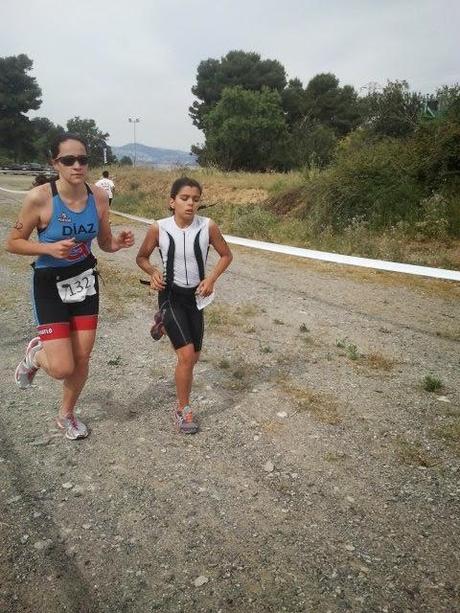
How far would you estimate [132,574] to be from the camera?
2.30 metres

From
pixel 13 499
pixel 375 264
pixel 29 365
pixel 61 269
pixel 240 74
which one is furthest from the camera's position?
pixel 240 74

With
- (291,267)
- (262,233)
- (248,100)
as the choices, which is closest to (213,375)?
(291,267)

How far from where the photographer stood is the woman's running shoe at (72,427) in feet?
11.4

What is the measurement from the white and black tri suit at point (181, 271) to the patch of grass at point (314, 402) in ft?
→ 4.42

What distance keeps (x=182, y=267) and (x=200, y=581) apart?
2052mm

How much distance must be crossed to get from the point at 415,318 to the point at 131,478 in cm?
502

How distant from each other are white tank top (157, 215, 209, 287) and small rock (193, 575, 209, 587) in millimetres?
1930

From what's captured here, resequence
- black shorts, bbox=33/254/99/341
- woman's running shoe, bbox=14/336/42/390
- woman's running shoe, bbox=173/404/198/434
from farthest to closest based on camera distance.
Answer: woman's running shoe, bbox=173/404/198/434, woman's running shoe, bbox=14/336/42/390, black shorts, bbox=33/254/99/341

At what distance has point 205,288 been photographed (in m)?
3.30

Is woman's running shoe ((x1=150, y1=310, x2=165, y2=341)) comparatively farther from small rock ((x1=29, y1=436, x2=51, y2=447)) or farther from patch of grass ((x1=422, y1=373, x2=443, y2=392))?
patch of grass ((x1=422, y1=373, x2=443, y2=392))

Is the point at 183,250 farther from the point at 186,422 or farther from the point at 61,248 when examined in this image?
the point at 186,422

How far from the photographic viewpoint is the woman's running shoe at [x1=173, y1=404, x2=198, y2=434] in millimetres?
3576

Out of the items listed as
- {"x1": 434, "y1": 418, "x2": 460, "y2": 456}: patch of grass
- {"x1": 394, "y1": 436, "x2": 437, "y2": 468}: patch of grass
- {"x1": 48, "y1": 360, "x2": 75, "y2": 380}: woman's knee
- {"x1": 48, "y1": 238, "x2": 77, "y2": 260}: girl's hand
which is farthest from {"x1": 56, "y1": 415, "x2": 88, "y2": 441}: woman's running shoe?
{"x1": 434, "y1": 418, "x2": 460, "y2": 456}: patch of grass

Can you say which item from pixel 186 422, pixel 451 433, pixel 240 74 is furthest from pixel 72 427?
pixel 240 74
